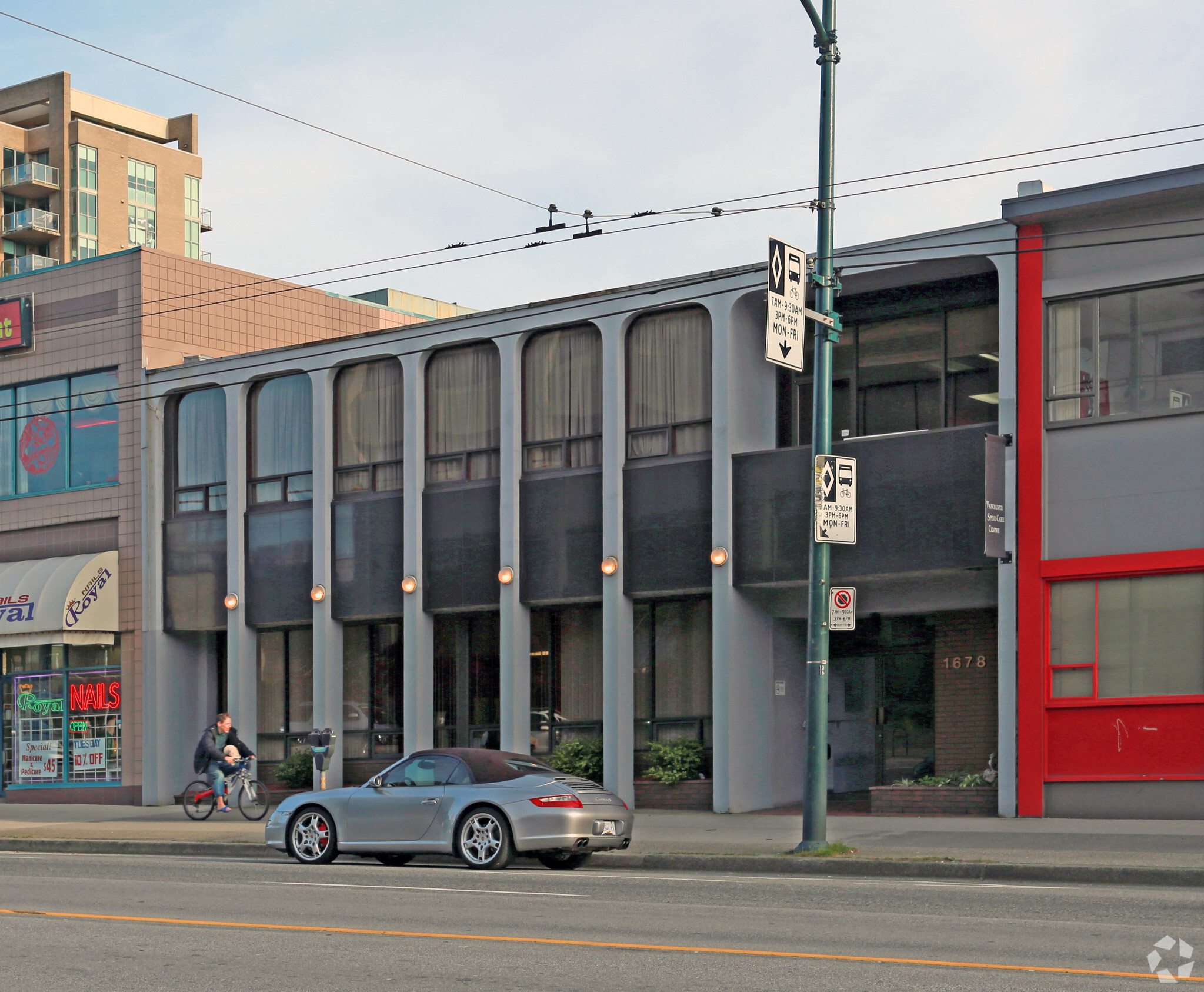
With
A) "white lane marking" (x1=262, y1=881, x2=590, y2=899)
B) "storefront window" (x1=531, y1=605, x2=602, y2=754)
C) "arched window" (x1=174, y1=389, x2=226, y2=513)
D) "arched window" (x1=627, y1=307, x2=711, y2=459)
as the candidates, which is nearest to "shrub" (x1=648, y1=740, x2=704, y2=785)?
"storefront window" (x1=531, y1=605, x2=602, y2=754)

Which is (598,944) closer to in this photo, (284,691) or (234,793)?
(234,793)

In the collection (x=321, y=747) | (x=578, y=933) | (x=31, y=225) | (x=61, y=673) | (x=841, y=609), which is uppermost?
(x=31, y=225)

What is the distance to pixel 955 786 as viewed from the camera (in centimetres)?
2048

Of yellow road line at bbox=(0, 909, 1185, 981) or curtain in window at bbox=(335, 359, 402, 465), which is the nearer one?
yellow road line at bbox=(0, 909, 1185, 981)

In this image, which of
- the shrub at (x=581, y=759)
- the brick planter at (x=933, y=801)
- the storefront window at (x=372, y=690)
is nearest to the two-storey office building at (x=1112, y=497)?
the brick planter at (x=933, y=801)

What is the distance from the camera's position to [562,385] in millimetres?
24578

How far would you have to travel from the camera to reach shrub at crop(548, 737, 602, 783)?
2375cm

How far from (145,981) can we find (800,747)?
16.0m

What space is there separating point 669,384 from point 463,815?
913cm

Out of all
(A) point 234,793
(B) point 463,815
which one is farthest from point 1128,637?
(A) point 234,793

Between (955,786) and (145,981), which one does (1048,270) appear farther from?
(145,981)

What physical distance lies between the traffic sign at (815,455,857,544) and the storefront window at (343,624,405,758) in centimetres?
1194

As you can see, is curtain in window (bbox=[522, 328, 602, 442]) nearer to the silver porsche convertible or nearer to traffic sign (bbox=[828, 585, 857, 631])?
traffic sign (bbox=[828, 585, 857, 631])

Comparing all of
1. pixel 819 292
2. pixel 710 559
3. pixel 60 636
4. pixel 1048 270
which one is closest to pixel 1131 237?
pixel 1048 270
